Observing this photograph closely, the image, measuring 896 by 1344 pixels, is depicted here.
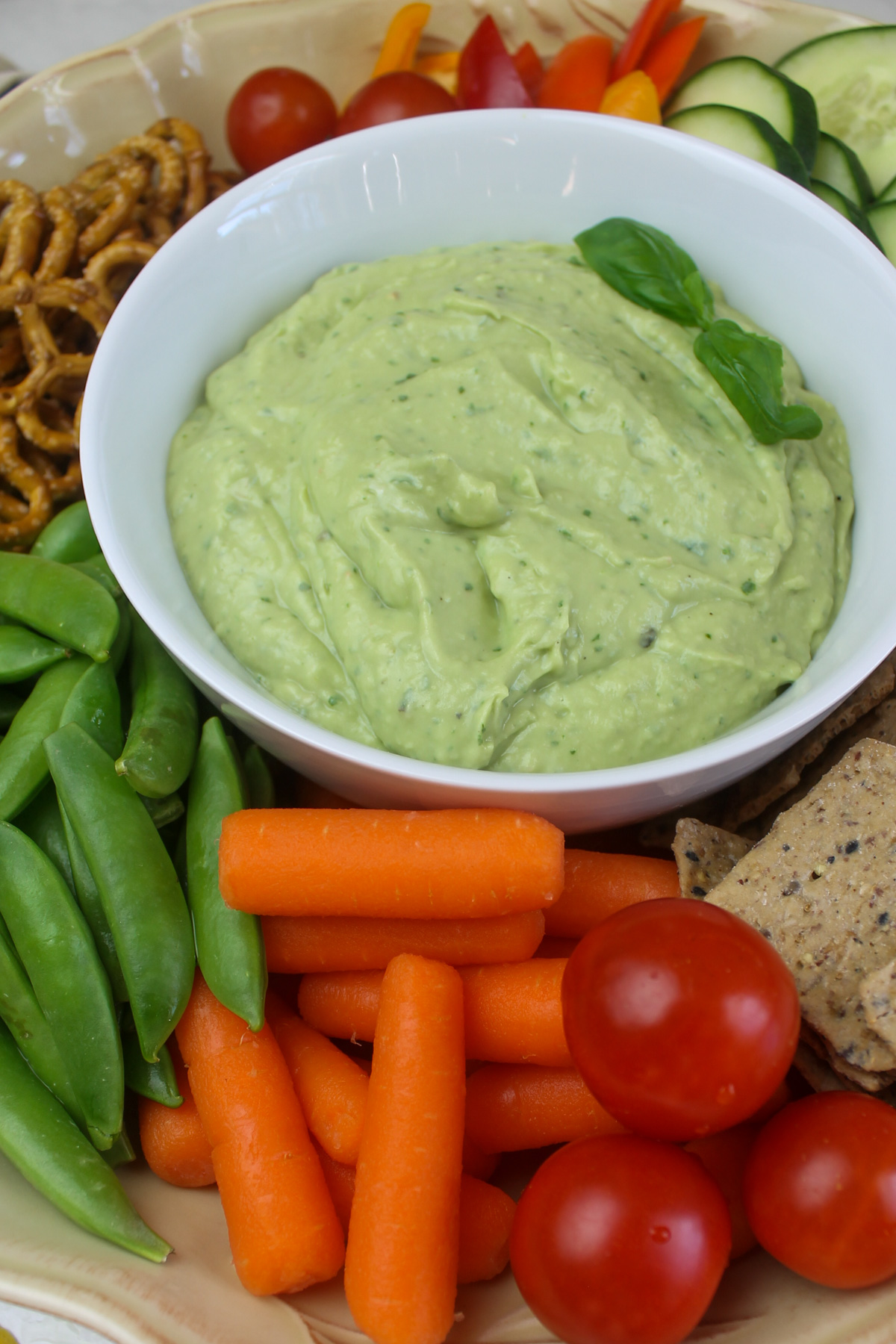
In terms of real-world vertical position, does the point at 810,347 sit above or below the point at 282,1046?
above

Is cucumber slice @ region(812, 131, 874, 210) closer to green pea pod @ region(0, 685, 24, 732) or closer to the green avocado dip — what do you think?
the green avocado dip

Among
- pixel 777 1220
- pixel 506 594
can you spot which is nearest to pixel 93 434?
pixel 506 594

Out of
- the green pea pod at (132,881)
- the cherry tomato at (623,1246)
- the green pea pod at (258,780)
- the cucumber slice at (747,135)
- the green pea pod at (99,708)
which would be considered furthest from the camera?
the cucumber slice at (747,135)

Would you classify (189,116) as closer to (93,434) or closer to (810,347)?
(93,434)

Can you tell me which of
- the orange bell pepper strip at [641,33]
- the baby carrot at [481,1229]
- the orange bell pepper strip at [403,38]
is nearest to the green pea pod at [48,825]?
the baby carrot at [481,1229]

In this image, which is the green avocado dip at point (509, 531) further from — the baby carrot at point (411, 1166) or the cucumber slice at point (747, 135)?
the cucumber slice at point (747, 135)

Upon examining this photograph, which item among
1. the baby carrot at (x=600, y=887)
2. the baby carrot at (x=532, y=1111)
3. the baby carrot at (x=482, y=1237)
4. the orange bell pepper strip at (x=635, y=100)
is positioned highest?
the orange bell pepper strip at (x=635, y=100)

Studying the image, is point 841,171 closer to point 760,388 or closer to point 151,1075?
point 760,388
